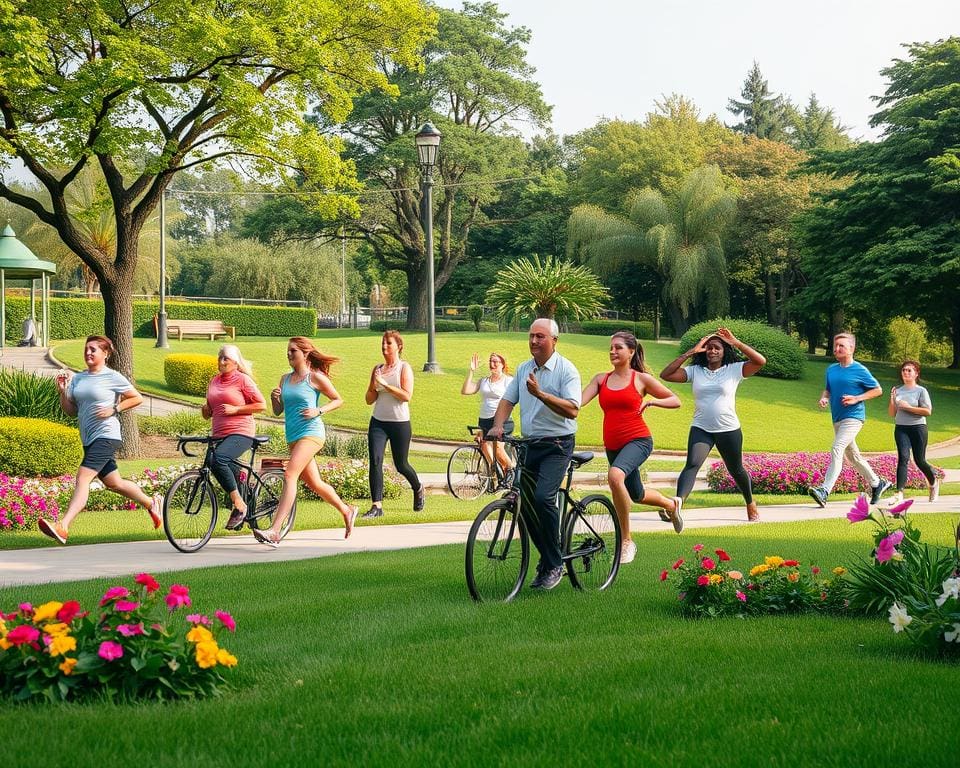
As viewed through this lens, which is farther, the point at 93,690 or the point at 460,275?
the point at 460,275

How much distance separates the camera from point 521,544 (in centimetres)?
704

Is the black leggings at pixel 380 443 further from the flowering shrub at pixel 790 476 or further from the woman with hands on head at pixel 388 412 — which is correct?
the flowering shrub at pixel 790 476

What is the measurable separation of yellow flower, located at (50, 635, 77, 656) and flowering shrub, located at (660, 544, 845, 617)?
140 inches

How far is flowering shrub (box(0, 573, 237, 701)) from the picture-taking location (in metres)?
4.32

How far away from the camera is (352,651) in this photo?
5387 millimetres

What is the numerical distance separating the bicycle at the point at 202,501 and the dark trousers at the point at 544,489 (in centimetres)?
359

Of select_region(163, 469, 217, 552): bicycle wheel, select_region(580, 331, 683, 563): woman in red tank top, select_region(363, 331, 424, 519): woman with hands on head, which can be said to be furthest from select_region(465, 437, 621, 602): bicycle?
select_region(363, 331, 424, 519): woman with hands on head

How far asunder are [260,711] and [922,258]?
114ft

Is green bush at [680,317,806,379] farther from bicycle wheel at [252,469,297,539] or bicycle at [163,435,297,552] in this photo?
bicycle at [163,435,297,552]

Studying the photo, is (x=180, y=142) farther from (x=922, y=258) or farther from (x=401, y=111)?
(x=401, y=111)

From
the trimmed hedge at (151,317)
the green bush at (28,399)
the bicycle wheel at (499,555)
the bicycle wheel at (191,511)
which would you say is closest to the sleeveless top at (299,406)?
the bicycle wheel at (191,511)

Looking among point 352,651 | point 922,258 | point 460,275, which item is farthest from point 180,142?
point 460,275

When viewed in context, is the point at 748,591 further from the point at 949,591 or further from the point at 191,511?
the point at 191,511

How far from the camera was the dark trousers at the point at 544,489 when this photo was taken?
7051mm
